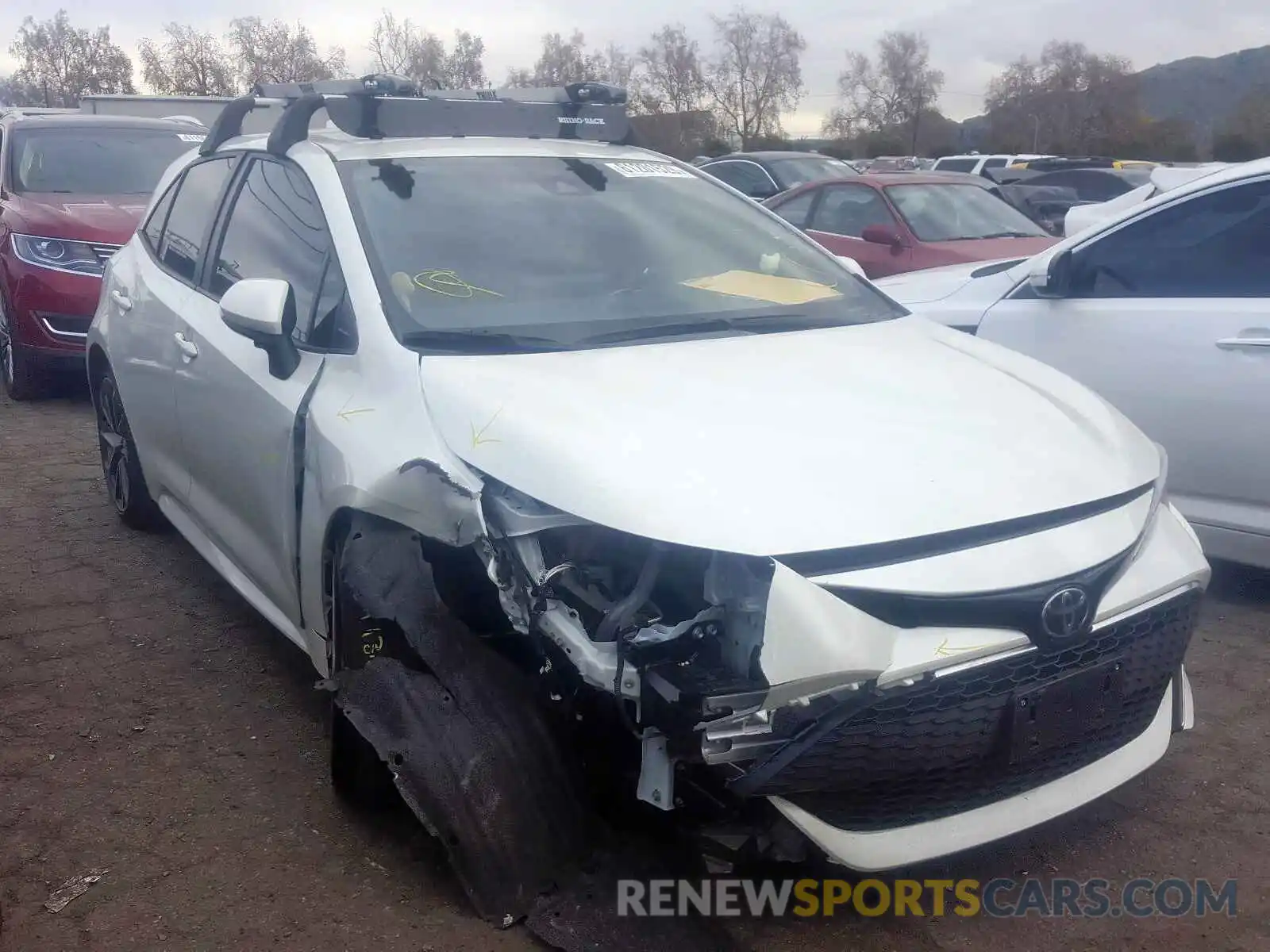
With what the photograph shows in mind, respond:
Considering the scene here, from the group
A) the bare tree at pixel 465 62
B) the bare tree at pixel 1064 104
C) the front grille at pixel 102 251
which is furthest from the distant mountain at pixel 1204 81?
the front grille at pixel 102 251

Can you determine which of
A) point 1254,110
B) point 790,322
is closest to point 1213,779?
point 790,322

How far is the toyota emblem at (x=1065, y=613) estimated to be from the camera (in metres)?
2.38

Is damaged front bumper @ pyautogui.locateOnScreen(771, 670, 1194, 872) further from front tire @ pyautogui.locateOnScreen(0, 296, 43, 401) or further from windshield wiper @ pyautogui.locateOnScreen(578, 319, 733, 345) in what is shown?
front tire @ pyautogui.locateOnScreen(0, 296, 43, 401)

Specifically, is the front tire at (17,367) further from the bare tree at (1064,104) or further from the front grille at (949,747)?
the bare tree at (1064,104)

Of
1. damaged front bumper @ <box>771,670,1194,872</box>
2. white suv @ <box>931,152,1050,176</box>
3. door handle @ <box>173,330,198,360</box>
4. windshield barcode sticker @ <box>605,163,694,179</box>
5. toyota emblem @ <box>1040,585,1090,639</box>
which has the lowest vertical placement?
white suv @ <box>931,152,1050,176</box>

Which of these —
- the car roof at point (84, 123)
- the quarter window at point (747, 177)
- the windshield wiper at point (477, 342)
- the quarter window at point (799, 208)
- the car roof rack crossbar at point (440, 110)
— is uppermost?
the car roof rack crossbar at point (440, 110)

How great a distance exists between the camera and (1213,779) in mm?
3209

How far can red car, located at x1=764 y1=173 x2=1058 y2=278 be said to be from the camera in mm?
8422

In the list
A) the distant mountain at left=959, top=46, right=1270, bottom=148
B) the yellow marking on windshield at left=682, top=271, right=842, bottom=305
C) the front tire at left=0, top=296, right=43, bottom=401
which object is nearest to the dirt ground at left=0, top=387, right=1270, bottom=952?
the yellow marking on windshield at left=682, top=271, right=842, bottom=305

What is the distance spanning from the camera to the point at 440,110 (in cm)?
387

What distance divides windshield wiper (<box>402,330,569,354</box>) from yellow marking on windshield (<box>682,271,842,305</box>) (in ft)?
2.07

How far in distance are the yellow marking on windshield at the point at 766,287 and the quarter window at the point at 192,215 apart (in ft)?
5.86

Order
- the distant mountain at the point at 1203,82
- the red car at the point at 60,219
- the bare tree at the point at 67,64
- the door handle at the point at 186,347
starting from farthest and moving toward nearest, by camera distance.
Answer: the distant mountain at the point at 1203,82, the bare tree at the point at 67,64, the red car at the point at 60,219, the door handle at the point at 186,347

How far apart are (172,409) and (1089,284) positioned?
337 cm
